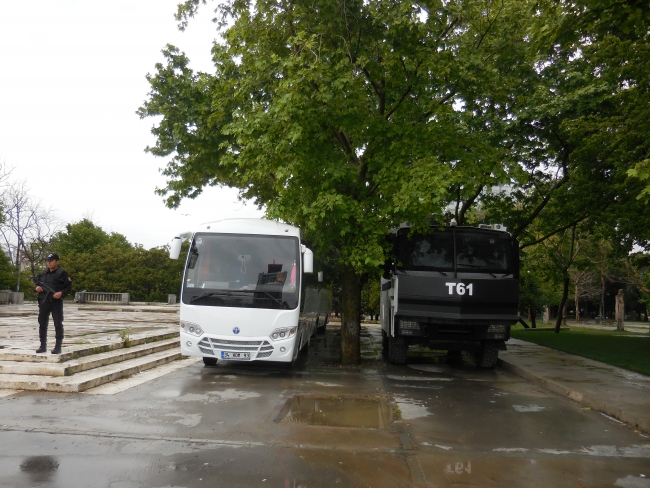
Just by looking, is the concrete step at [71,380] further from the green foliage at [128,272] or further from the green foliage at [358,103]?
the green foliage at [128,272]

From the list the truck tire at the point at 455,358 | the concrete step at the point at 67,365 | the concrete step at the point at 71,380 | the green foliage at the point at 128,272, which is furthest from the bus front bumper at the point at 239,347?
the green foliage at the point at 128,272

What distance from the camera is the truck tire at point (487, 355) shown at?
12496mm

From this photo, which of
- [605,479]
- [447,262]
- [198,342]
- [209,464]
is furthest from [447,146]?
[209,464]

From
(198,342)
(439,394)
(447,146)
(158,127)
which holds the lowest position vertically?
(439,394)

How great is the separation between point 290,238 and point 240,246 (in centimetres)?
102

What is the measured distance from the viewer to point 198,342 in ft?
34.0

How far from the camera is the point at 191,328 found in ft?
34.2

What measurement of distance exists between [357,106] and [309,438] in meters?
7.00

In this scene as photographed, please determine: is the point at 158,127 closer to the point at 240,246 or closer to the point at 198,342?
the point at 240,246

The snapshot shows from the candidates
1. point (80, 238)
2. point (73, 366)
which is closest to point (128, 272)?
point (80, 238)

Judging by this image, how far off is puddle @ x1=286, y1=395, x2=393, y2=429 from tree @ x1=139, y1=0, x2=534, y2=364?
125 inches

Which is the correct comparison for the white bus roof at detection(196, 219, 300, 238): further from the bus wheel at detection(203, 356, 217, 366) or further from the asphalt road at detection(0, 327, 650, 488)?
the asphalt road at detection(0, 327, 650, 488)

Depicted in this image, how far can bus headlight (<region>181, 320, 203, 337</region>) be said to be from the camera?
34.0ft

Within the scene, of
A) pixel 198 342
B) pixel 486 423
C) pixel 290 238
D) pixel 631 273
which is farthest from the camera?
pixel 631 273
